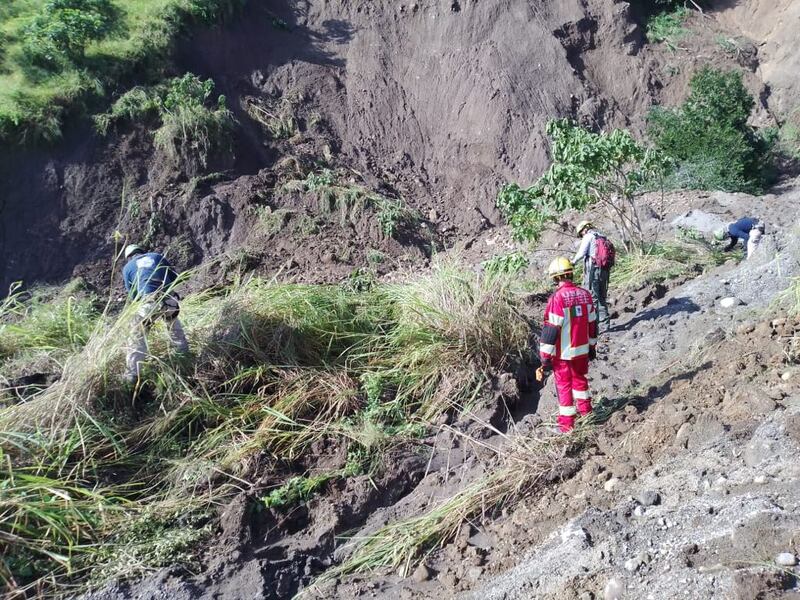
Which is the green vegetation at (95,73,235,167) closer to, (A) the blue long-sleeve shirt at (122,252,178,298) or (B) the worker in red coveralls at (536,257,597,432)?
(A) the blue long-sleeve shirt at (122,252,178,298)

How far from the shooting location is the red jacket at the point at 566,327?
5.75 meters

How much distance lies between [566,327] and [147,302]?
349 centimetres

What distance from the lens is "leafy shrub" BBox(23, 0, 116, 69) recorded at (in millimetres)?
11383

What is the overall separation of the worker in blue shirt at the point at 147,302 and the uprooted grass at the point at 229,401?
0.35 feet

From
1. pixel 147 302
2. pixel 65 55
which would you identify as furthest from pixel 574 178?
pixel 65 55

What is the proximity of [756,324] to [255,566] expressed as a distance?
4.68m

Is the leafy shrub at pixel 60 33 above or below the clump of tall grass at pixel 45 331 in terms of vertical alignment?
above

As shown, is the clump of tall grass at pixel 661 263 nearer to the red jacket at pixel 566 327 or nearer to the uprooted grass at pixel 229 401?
the uprooted grass at pixel 229 401

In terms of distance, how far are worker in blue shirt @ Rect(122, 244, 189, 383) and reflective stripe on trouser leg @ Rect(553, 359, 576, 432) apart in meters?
3.21

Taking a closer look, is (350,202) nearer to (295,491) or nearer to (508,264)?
(508,264)

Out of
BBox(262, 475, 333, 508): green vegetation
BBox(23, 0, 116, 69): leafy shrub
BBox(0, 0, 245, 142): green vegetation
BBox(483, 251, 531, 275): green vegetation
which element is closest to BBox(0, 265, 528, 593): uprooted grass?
BBox(262, 475, 333, 508): green vegetation

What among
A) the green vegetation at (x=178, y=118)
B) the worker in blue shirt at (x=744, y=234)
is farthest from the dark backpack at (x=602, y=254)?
the green vegetation at (x=178, y=118)

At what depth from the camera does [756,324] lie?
665 centimetres

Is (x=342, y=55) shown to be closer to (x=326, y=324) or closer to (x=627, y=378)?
(x=326, y=324)
